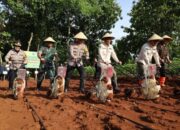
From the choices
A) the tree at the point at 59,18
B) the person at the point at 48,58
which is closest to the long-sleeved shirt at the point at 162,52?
the person at the point at 48,58

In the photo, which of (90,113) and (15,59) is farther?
(15,59)

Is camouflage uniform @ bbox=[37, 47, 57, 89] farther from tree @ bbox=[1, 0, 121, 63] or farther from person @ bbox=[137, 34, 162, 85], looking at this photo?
tree @ bbox=[1, 0, 121, 63]

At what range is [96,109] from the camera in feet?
32.6

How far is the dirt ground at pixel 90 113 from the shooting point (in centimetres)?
795

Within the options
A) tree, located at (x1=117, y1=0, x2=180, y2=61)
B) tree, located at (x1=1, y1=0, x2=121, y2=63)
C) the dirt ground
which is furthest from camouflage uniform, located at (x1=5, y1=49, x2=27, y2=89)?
tree, located at (x1=1, y1=0, x2=121, y2=63)

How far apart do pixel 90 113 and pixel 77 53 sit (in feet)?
12.6

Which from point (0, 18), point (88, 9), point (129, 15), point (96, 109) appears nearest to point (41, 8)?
point (88, 9)

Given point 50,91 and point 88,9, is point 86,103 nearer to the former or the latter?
point 50,91

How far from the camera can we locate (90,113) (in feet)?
30.3

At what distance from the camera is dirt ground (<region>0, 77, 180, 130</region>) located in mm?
7945

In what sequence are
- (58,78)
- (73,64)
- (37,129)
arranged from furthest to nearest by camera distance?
(73,64), (58,78), (37,129)

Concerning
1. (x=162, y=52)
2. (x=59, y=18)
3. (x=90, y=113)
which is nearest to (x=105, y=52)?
(x=90, y=113)

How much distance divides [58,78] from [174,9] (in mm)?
9067

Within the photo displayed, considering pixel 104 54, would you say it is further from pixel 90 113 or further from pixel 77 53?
pixel 90 113
